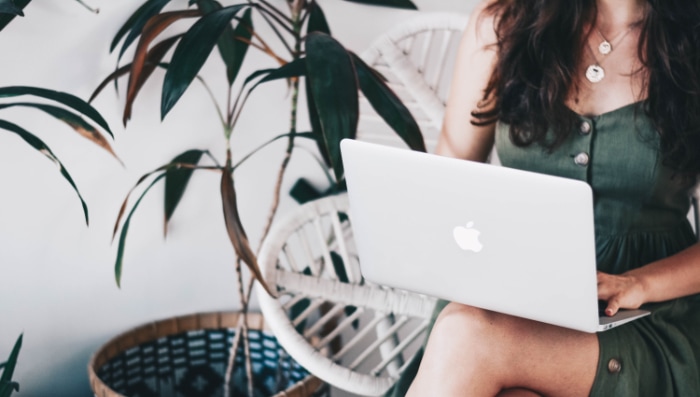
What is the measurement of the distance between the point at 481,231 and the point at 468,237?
2cm

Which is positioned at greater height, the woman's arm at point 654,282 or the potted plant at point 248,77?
the potted plant at point 248,77

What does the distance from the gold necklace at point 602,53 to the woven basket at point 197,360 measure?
32.3 inches

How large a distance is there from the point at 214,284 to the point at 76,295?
0.99 ft

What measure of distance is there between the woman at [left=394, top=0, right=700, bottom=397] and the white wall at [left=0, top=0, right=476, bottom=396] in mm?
406

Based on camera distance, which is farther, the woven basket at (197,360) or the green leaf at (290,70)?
the woven basket at (197,360)

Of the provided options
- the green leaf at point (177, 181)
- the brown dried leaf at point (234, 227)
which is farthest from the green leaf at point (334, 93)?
the green leaf at point (177, 181)

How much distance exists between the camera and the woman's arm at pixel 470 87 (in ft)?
4.70

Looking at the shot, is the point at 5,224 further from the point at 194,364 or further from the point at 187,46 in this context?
the point at 187,46

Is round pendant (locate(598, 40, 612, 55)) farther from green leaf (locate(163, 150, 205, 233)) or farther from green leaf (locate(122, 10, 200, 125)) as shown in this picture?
green leaf (locate(163, 150, 205, 233))

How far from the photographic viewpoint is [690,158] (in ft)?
4.20

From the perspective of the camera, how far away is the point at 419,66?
1.70 m

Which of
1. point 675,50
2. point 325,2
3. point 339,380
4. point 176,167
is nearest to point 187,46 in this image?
point 176,167

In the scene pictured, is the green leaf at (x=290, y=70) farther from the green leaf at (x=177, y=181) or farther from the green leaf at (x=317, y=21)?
the green leaf at (x=177, y=181)

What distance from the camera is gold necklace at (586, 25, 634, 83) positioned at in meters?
1.35
